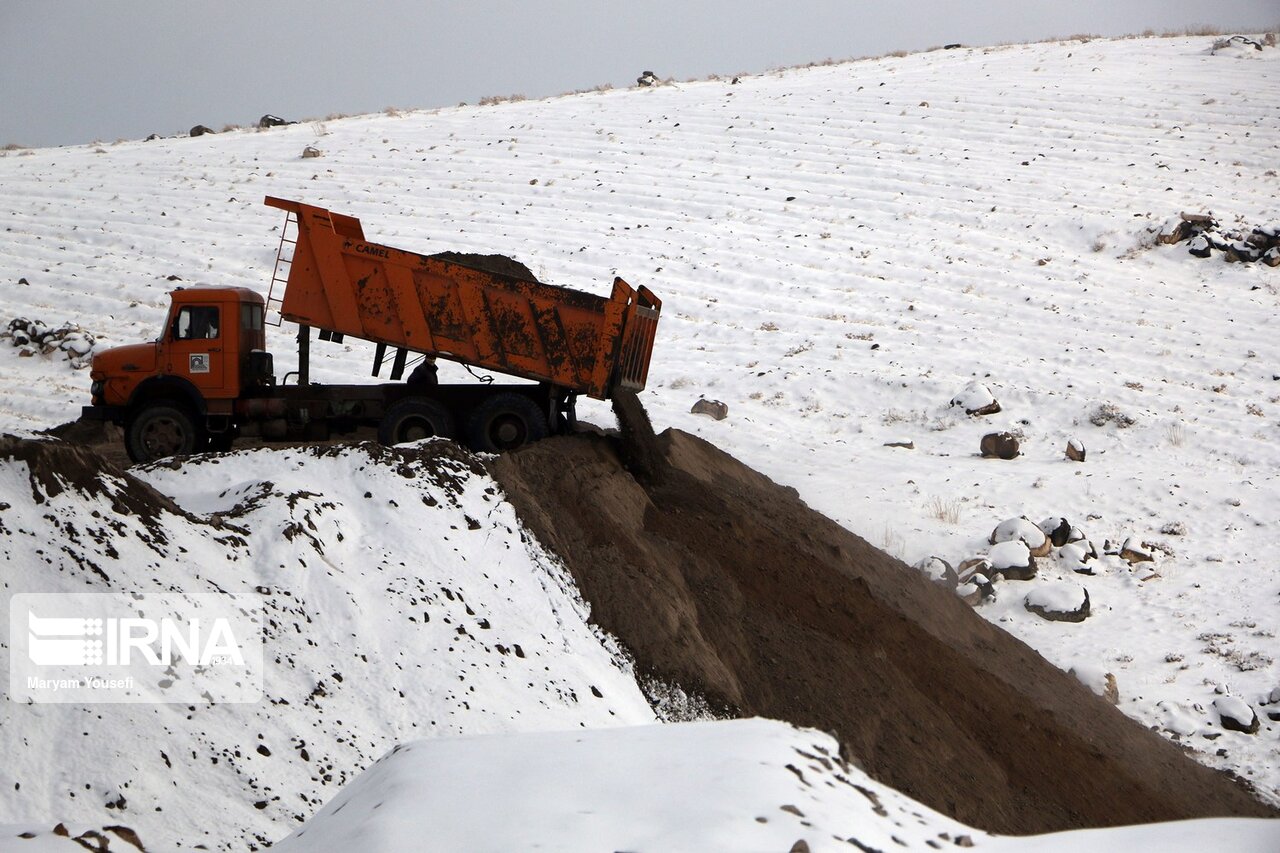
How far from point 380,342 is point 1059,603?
333 inches

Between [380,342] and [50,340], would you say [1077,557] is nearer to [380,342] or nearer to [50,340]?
[380,342]

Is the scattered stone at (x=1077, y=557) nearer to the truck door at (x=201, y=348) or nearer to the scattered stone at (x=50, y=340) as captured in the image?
the truck door at (x=201, y=348)

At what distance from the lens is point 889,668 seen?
34.6 ft

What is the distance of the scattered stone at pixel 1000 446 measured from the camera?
17.6 meters

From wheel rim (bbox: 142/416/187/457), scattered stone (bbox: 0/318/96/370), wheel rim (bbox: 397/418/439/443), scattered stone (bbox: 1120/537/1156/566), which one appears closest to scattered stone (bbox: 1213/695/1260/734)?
scattered stone (bbox: 1120/537/1156/566)

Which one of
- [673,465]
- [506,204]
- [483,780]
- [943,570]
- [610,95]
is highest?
[610,95]

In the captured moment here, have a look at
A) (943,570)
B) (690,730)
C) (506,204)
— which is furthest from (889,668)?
(506,204)

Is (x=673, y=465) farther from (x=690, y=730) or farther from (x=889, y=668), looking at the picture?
(x=690, y=730)

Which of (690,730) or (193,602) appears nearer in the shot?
(690,730)

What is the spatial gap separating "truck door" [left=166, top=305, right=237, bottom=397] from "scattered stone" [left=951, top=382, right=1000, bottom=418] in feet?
37.7

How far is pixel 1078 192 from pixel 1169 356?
7671 mm

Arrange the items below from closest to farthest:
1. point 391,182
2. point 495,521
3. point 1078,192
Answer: point 495,521 < point 1078,192 < point 391,182

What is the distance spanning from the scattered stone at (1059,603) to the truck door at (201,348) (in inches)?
384

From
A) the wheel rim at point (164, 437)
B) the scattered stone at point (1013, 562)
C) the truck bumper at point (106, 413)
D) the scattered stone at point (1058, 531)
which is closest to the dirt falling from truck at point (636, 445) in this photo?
the scattered stone at point (1013, 562)
